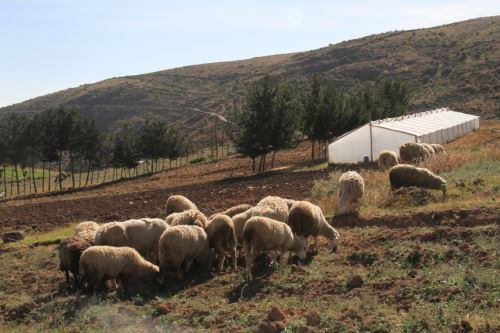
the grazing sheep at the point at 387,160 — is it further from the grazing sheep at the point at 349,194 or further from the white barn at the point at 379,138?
the grazing sheep at the point at 349,194

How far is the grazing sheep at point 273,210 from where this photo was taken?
53.2 ft

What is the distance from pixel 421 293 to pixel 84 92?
593 feet

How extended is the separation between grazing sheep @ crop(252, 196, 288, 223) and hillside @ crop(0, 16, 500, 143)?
246 feet

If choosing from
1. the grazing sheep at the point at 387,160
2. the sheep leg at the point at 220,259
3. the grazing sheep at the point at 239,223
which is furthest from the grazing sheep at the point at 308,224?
the grazing sheep at the point at 387,160

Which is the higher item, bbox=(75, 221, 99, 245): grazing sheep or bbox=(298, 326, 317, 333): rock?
bbox=(75, 221, 99, 245): grazing sheep

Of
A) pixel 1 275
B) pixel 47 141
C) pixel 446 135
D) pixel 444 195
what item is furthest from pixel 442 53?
pixel 1 275

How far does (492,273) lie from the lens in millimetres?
11227

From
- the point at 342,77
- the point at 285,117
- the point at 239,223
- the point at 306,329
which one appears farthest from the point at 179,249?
the point at 342,77

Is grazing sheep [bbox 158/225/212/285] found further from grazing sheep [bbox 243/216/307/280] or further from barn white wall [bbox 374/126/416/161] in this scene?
barn white wall [bbox 374/126/416/161]

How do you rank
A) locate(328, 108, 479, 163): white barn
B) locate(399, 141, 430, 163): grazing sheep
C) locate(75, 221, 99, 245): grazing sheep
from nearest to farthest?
locate(75, 221, 99, 245): grazing sheep < locate(399, 141, 430, 163): grazing sheep < locate(328, 108, 479, 163): white barn

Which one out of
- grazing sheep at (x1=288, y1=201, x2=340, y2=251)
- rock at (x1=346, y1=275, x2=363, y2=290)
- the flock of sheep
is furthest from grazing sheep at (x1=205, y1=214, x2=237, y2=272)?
rock at (x1=346, y1=275, x2=363, y2=290)

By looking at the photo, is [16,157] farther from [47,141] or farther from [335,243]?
[335,243]

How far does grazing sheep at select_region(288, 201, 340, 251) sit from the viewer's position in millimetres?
15711

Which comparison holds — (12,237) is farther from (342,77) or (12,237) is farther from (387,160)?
(342,77)
